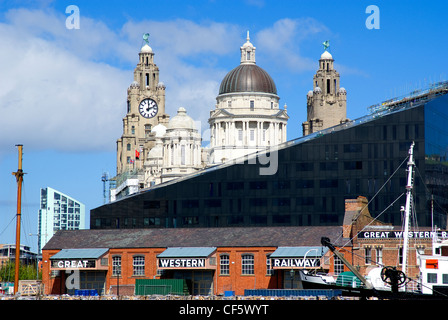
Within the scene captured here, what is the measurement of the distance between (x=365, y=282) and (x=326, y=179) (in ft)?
162

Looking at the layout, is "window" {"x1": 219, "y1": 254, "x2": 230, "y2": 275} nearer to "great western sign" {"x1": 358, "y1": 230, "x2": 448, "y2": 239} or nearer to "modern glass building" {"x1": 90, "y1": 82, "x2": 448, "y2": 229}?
"great western sign" {"x1": 358, "y1": 230, "x2": 448, "y2": 239}

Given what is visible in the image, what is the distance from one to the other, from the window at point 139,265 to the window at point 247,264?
10635 millimetres

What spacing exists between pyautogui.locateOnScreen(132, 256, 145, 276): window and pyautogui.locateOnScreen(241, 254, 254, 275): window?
34.9 ft

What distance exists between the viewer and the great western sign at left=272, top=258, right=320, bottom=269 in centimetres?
9712

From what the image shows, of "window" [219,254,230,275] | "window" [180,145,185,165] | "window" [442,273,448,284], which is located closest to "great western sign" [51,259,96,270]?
"window" [219,254,230,275]

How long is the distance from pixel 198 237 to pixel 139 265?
728 centimetres

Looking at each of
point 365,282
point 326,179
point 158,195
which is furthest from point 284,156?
point 365,282

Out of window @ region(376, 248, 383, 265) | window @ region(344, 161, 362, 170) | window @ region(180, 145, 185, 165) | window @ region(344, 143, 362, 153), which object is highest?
window @ region(180, 145, 185, 165)

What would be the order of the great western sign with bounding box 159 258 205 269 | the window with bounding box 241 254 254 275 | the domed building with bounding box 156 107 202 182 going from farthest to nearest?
the domed building with bounding box 156 107 202 182 < the window with bounding box 241 254 254 275 < the great western sign with bounding box 159 258 205 269

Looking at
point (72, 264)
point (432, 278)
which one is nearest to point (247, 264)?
point (72, 264)

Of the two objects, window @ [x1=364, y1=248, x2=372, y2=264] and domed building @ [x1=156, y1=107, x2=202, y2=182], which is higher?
domed building @ [x1=156, y1=107, x2=202, y2=182]

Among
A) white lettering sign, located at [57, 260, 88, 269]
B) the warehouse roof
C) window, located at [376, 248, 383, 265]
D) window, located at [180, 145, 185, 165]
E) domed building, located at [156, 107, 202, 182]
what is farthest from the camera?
window, located at [180, 145, 185, 165]

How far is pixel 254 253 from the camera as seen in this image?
→ 102 m
